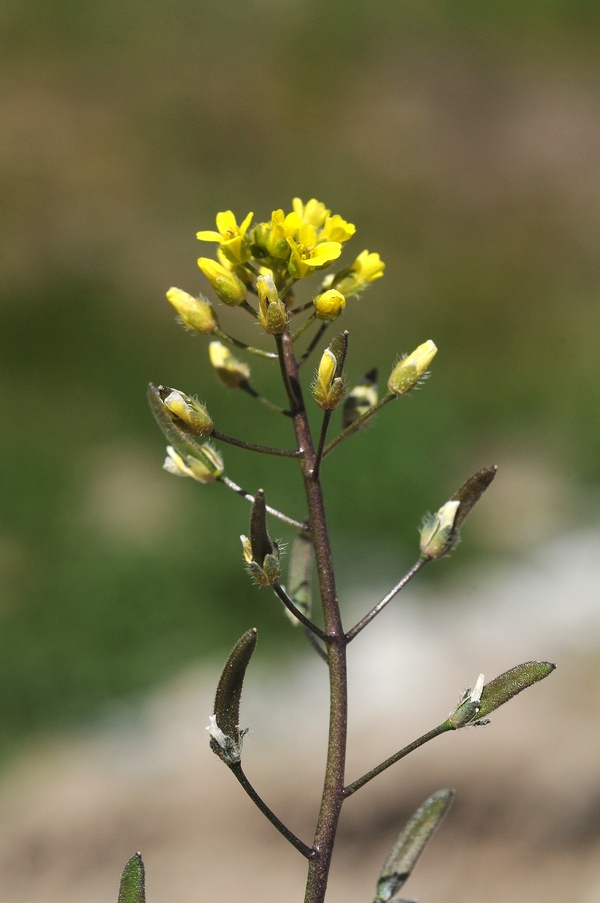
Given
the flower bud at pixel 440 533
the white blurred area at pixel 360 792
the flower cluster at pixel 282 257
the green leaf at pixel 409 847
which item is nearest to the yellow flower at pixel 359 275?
the flower cluster at pixel 282 257

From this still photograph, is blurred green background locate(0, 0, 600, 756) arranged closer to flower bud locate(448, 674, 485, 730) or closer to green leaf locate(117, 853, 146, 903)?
green leaf locate(117, 853, 146, 903)

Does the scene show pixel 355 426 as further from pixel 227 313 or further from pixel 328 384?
pixel 227 313

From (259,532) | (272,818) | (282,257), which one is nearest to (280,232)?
(282,257)

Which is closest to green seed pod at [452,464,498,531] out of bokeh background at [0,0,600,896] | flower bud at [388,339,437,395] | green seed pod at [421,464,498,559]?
green seed pod at [421,464,498,559]

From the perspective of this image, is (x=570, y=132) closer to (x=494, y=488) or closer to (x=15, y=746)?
(x=494, y=488)

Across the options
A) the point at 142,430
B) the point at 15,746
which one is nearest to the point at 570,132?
the point at 142,430

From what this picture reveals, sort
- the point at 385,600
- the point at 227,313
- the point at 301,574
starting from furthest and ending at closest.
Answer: the point at 227,313
the point at 301,574
the point at 385,600

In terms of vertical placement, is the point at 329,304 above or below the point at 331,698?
above
